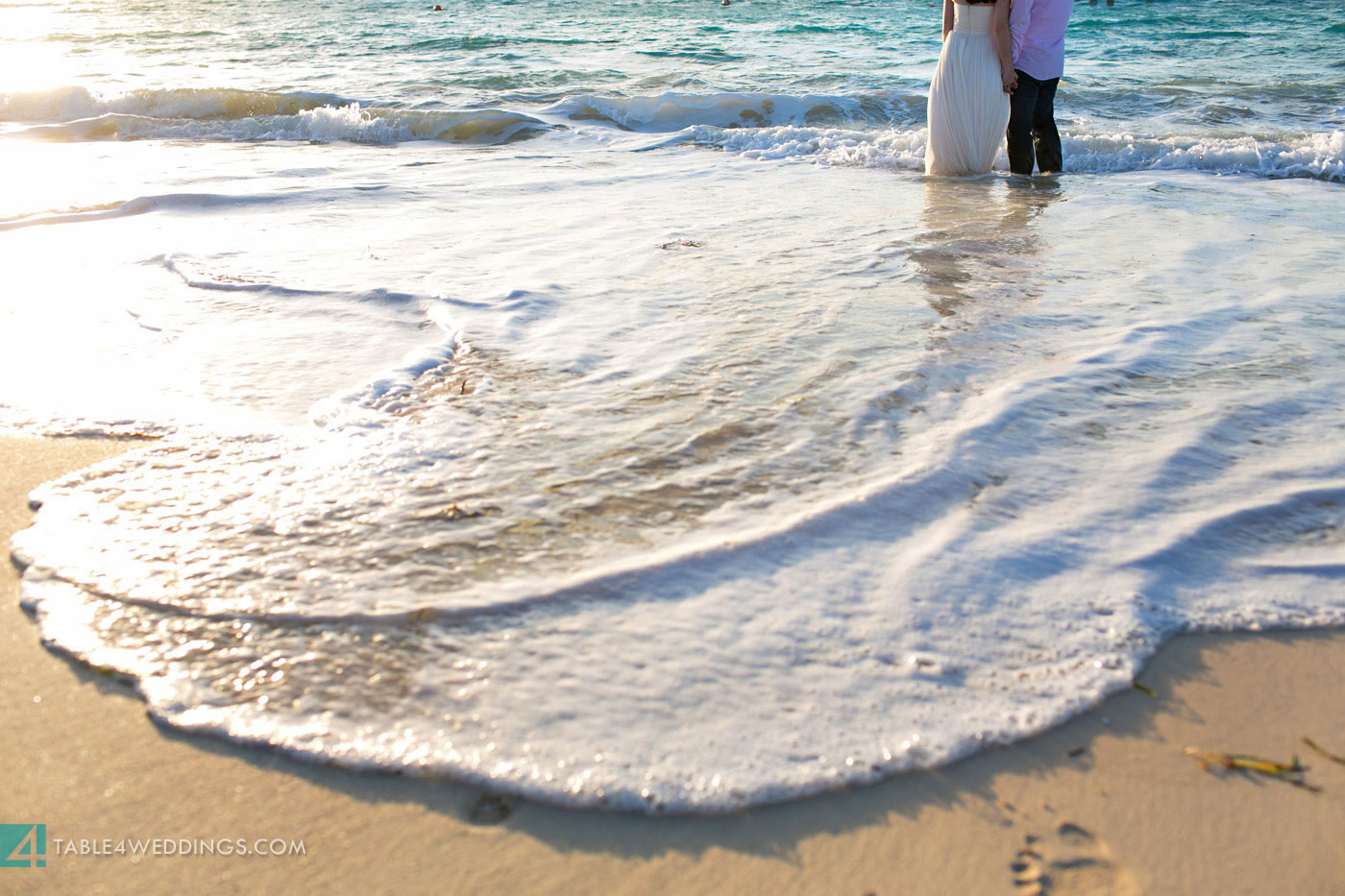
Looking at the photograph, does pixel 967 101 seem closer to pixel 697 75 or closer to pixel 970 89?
pixel 970 89

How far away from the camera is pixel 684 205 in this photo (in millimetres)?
5398

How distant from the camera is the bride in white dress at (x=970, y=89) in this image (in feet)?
18.3

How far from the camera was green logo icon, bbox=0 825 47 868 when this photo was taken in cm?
133

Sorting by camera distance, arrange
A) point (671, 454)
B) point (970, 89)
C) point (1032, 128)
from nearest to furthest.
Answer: point (671, 454)
point (970, 89)
point (1032, 128)

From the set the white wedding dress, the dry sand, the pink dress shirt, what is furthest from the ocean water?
the pink dress shirt

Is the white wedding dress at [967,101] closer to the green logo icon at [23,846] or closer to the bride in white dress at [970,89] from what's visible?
the bride in white dress at [970,89]

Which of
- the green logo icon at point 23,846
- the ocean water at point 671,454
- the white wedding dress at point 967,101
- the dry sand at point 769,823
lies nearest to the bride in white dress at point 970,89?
the white wedding dress at point 967,101

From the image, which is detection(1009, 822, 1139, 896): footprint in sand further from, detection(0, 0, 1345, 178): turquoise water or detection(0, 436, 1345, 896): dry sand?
detection(0, 0, 1345, 178): turquoise water

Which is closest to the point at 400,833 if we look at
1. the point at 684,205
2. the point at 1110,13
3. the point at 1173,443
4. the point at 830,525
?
the point at 830,525

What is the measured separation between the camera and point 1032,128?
19.9 ft

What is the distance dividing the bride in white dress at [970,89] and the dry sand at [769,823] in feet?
16.5

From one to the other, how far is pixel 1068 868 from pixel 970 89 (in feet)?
18.2

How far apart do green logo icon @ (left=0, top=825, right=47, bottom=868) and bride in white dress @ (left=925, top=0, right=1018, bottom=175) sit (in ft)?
18.8

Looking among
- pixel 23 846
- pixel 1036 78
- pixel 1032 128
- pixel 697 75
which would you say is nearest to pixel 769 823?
pixel 23 846
